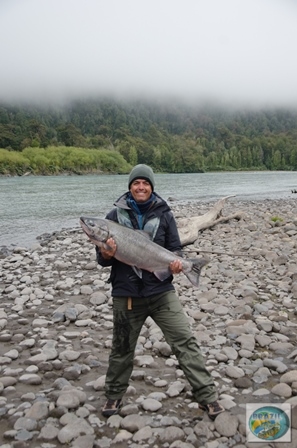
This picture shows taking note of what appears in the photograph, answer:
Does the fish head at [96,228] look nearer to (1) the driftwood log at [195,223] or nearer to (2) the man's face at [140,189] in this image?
(2) the man's face at [140,189]

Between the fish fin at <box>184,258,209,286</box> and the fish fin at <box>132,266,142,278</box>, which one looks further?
the fish fin at <box>184,258,209,286</box>

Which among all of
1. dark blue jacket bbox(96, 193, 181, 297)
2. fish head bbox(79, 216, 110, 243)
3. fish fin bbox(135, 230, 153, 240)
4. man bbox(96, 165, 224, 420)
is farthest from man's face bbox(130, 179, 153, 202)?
fish head bbox(79, 216, 110, 243)

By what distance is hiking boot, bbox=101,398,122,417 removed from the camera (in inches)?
161

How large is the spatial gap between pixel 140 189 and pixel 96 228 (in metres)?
0.63

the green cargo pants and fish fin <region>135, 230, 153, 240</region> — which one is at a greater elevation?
fish fin <region>135, 230, 153, 240</region>

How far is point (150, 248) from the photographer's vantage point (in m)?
3.85

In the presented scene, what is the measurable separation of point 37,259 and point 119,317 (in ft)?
26.8

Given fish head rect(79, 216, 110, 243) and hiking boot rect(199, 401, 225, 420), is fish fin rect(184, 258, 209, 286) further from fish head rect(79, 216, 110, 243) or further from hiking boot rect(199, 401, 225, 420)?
hiking boot rect(199, 401, 225, 420)

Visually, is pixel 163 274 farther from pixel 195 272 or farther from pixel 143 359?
pixel 143 359

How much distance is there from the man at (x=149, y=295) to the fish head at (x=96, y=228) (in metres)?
0.20

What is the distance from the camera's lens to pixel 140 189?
394 centimetres

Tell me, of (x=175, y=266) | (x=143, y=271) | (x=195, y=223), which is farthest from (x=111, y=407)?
(x=195, y=223)

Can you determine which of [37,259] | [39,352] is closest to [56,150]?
[37,259]

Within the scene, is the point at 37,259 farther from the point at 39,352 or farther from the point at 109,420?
the point at 109,420
